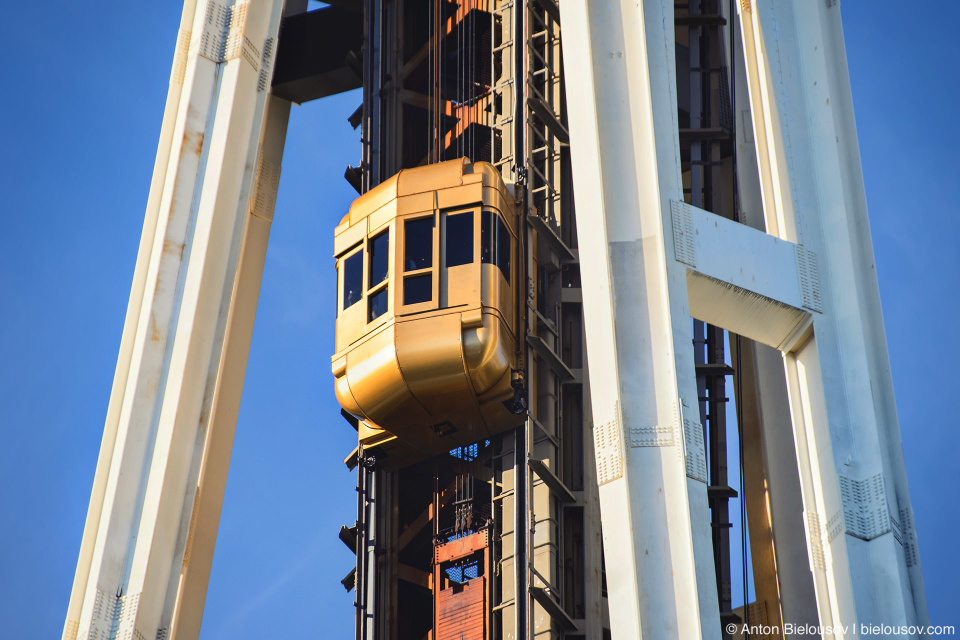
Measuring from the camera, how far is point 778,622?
47.5 ft

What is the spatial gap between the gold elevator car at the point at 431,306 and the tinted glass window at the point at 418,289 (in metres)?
0.01

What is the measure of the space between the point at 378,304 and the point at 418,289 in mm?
649

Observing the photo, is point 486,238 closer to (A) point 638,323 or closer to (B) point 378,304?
(B) point 378,304

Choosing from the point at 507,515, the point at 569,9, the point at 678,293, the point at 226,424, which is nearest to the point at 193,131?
the point at 226,424

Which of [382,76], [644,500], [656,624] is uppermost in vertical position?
Result: [382,76]

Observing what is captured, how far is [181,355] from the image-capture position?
37.7 ft

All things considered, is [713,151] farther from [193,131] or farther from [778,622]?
[193,131]

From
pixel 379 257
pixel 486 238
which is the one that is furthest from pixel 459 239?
pixel 379 257

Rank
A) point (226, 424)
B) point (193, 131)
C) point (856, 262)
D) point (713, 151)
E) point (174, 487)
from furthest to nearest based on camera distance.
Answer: point (713, 151) → point (226, 424) → point (193, 131) → point (174, 487) → point (856, 262)

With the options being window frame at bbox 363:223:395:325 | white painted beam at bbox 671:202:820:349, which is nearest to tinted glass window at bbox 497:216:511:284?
window frame at bbox 363:223:395:325

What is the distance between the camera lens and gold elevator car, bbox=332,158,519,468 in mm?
15266

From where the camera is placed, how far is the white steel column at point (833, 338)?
Answer: 330 inches

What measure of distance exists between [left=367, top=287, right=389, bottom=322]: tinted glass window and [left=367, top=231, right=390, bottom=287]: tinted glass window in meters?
0.15

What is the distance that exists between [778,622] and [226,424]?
658 centimetres
